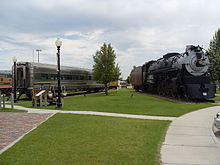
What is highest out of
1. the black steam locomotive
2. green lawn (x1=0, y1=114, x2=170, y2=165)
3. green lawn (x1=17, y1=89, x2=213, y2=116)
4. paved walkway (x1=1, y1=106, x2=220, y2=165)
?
the black steam locomotive

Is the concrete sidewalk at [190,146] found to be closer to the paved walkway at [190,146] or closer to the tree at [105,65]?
the paved walkway at [190,146]

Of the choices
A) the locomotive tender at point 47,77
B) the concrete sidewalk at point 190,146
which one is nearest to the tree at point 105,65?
the locomotive tender at point 47,77

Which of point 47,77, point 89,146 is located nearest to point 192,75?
point 47,77

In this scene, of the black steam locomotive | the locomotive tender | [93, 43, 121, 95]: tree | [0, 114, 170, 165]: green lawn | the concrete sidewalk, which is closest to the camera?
[0, 114, 170, 165]: green lawn

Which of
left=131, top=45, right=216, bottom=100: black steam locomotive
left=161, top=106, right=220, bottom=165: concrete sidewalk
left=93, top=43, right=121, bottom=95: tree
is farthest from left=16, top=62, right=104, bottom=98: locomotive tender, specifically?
left=161, top=106, right=220, bottom=165: concrete sidewalk

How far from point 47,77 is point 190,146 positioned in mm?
21337

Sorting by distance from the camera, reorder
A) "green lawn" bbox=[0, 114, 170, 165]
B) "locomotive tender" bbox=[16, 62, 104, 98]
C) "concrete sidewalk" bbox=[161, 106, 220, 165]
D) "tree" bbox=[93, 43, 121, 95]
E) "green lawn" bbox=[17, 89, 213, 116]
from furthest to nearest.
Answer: "tree" bbox=[93, 43, 121, 95]
"locomotive tender" bbox=[16, 62, 104, 98]
"green lawn" bbox=[17, 89, 213, 116]
"concrete sidewalk" bbox=[161, 106, 220, 165]
"green lawn" bbox=[0, 114, 170, 165]

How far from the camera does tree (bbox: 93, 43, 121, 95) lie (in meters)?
33.6

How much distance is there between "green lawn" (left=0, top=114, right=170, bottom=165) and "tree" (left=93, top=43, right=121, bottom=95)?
25.1 metres

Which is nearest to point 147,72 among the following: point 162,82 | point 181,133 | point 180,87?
point 162,82

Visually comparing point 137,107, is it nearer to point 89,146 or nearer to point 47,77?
point 89,146

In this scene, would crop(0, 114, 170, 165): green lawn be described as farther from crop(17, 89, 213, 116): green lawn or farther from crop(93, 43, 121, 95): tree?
crop(93, 43, 121, 95): tree

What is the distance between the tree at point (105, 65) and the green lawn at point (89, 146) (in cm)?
2511

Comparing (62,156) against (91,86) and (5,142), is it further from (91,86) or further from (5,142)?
(91,86)
